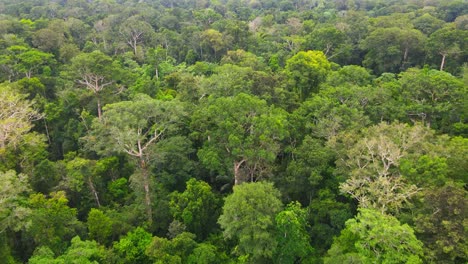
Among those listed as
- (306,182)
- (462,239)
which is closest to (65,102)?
(306,182)

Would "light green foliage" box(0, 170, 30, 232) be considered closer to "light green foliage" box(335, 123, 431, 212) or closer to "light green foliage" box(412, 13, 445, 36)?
"light green foliage" box(335, 123, 431, 212)

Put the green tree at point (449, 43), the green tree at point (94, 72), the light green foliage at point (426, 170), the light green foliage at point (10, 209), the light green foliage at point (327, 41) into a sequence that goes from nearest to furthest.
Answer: the light green foliage at point (10, 209), the light green foliage at point (426, 170), the green tree at point (94, 72), the green tree at point (449, 43), the light green foliage at point (327, 41)

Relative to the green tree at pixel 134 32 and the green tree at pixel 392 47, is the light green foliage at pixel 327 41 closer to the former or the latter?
the green tree at pixel 392 47

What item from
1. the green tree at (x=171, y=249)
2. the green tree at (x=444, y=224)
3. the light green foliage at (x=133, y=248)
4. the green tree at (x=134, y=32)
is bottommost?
the light green foliage at (x=133, y=248)

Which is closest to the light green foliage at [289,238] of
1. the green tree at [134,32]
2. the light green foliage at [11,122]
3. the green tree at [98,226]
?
the green tree at [98,226]

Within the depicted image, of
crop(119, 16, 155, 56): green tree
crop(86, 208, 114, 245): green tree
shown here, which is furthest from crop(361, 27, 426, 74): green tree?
crop(86, 208, 114, 245): green tree

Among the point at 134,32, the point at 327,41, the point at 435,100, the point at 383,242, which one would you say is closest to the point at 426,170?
the point at 383,242
